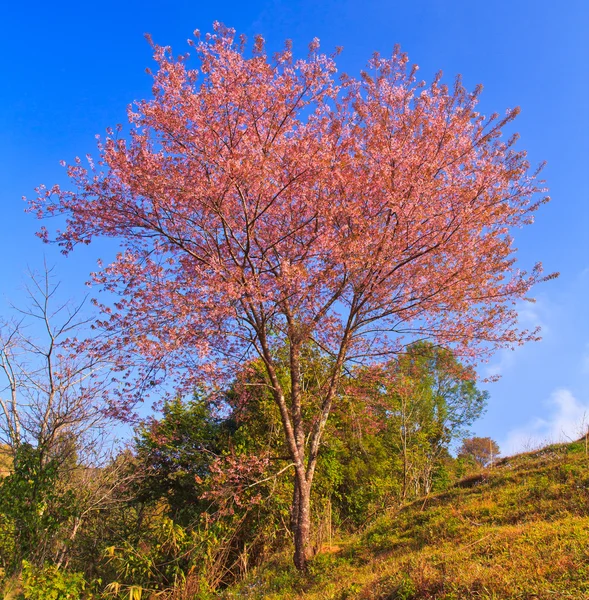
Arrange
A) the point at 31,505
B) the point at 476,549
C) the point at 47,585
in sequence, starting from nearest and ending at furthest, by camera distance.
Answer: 1. the point at 476,549
2. the point at 47,585
3. the point at 31,505

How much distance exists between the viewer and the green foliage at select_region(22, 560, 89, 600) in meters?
6.59

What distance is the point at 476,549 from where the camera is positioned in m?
5.59

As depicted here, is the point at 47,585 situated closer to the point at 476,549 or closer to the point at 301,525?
the point at 301,525

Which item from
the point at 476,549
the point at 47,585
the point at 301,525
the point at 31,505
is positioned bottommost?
the point at 47,585

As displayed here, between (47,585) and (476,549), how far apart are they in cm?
603

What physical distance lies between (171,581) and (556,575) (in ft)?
24.0

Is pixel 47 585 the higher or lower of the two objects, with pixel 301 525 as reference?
lower

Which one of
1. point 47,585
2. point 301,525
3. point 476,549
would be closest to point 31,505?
point 47,585

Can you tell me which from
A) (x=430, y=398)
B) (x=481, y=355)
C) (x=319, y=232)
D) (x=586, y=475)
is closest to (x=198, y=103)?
(x=319, y=232)

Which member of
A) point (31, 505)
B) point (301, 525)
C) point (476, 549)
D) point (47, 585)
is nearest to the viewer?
point (476, 549)

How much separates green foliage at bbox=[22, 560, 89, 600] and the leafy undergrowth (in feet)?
8.15

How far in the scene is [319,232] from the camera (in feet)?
26.7

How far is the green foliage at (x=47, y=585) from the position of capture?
659 centimetres

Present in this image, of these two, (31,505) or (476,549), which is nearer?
(476,549)
